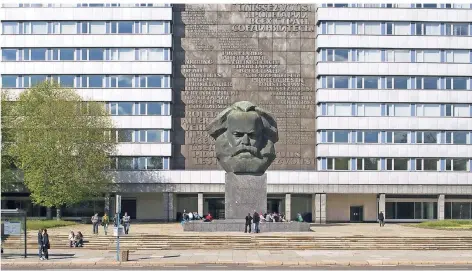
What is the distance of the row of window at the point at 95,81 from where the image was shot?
88.6 meters

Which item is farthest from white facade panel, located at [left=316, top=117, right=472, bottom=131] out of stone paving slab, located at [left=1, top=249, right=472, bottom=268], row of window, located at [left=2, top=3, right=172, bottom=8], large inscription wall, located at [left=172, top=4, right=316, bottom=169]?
stone paving slab, located at [left=1, top=249, right=472, bottom=268]

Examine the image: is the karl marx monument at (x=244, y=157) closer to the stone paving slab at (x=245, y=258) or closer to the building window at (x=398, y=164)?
the stone paving slab at (x=245, y=258)

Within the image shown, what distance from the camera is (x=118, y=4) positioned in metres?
89.5

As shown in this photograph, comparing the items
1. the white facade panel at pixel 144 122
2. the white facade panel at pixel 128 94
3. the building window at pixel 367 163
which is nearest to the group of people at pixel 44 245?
the white facade panel at pixel 144 122

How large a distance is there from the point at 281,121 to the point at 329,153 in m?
7.68

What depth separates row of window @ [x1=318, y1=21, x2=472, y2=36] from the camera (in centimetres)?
8925

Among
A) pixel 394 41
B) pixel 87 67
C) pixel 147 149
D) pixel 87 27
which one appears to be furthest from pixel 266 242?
pixel 87 27

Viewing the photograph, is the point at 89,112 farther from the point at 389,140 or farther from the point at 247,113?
the point at 389,140

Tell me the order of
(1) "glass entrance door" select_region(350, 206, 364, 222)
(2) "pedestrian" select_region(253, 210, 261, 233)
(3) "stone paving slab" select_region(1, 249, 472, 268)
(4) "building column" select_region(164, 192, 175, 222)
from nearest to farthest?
(3) "stone paving slab" select_region(1, 249, 472, 268) < (2) "pedestrian" select_region(253, 210, 261, 233) < (4) "building column" select_region(164, 192, 175, 222) < (1) "glass entrance door" select_region(350, 206, 364, 222)

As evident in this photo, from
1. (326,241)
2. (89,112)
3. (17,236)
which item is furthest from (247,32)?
(17,236)

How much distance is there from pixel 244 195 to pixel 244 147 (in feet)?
13.9

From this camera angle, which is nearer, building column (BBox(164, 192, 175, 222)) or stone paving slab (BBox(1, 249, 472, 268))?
stone paving slab (BBox(1, 249, 472, 268))

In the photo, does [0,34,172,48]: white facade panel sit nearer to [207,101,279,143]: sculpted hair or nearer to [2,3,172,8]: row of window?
[2,3,172,8]: row of window

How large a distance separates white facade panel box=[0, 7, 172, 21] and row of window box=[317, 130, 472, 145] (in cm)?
2665
